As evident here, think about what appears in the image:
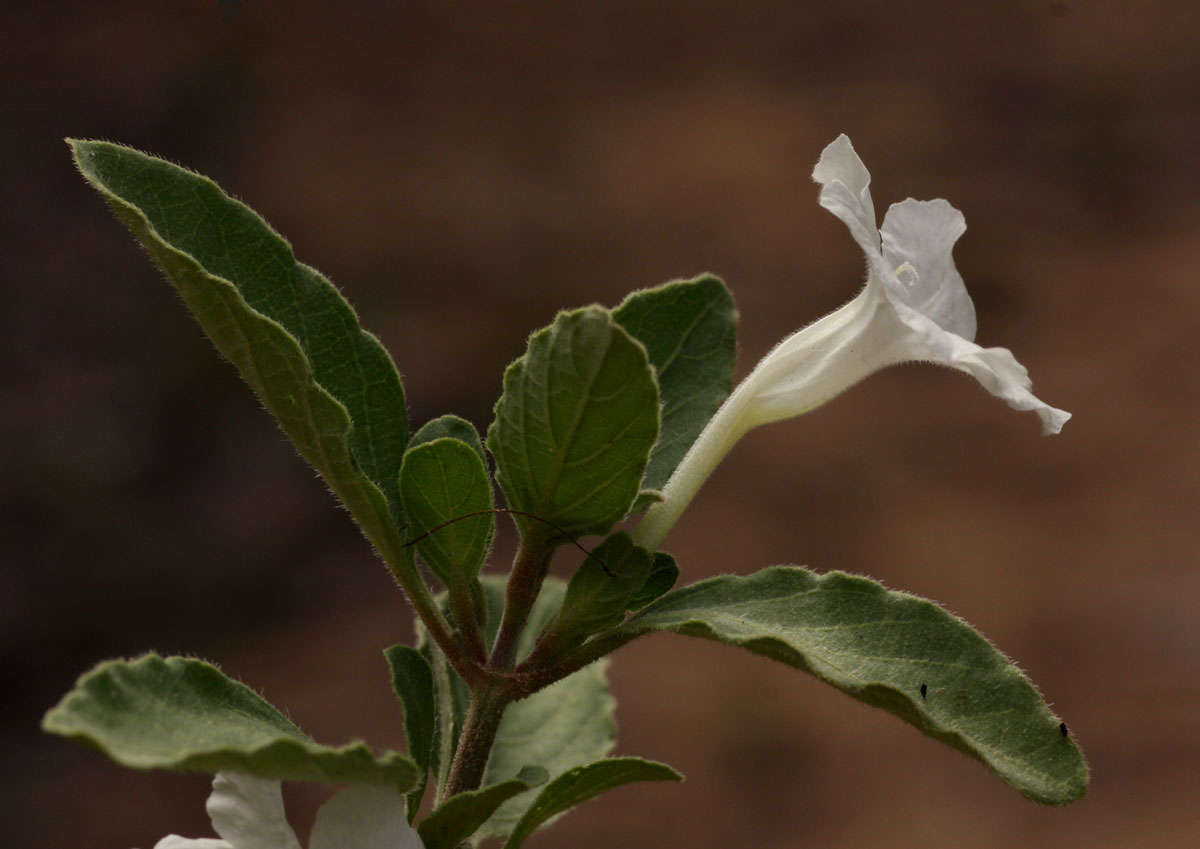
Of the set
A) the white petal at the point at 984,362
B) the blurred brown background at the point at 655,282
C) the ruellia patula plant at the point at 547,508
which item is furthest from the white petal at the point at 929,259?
the blurred brown background at the point at 655,282

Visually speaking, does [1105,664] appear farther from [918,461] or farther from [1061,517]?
[918,461]

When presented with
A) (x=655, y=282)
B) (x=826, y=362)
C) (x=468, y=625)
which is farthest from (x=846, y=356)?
(x=655, y=282)

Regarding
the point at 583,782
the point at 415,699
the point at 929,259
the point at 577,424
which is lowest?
the point at 583,782

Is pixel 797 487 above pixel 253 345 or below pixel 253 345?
above

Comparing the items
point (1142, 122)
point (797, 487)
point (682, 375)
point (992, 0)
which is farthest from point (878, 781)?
point (992, 0)

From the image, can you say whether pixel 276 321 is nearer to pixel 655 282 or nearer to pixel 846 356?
pixel 846 356

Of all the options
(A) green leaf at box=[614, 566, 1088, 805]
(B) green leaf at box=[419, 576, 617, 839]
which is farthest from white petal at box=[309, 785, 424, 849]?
(B) green leaf at box=[419, 576, 617, 839]
